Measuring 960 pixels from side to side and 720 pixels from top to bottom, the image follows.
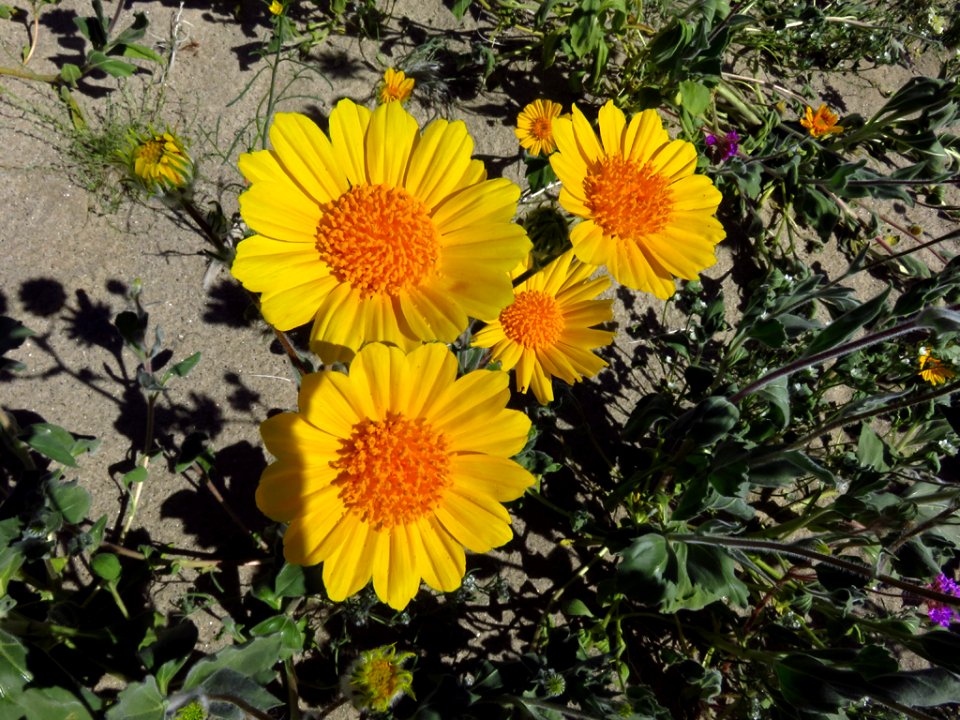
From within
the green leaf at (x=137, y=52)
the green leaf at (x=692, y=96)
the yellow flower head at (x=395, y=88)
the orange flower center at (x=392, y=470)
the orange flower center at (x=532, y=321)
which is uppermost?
the green leaf at (x=137, y=52)

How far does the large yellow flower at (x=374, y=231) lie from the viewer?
1615 mm

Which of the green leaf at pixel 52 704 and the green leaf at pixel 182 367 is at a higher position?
the green leaf at pixel 182 367

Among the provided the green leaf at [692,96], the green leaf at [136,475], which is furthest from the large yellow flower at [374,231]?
the green leaf at [692,96]

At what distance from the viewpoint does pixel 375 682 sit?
199cm

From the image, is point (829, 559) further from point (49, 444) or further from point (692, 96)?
point (49, 444)

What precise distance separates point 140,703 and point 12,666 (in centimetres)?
40

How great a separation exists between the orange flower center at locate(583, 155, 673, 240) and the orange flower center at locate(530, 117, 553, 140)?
1005mm

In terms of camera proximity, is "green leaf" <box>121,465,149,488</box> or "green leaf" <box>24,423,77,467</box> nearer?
"green leaf" <box>24,423,77,467</box>

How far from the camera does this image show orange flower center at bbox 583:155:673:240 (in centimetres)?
215

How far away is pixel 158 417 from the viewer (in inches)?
104

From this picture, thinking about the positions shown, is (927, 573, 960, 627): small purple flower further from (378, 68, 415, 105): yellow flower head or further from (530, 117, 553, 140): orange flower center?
(378, 68, 415, 105): yellow flower head

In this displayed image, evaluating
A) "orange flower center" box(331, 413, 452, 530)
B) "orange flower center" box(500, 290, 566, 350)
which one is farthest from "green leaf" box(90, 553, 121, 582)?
"orange flower center" box(500, 290, 566, 350)

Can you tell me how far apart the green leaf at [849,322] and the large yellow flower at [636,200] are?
1.42 ft

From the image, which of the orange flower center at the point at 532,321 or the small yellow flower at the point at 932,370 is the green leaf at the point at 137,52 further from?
the small yellow flower at the point at 932,370
